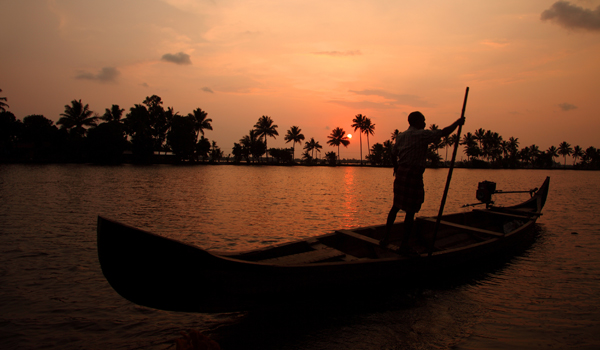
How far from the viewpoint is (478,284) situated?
5492 millimetres

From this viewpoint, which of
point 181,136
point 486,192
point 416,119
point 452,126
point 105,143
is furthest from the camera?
point 181,136

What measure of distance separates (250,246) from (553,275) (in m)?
6.54

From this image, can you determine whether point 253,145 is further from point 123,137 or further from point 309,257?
point 309,257

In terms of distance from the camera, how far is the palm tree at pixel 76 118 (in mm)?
59766

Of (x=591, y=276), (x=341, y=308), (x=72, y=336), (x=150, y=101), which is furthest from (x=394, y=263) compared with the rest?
(x=150, y=101)

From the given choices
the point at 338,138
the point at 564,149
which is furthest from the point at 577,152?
the point at 338,138

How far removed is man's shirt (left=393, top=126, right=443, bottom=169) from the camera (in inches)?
168

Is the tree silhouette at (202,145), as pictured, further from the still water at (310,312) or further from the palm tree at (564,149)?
the palm tree at (564,149)

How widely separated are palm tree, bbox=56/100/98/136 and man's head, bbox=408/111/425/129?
71410 millimetres

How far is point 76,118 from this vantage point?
60.6 meters

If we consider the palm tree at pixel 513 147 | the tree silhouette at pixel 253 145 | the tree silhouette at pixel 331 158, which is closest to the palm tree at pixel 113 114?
the tree silhouette at pixel 253 145

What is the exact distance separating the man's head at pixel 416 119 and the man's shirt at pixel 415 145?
4.9 inches

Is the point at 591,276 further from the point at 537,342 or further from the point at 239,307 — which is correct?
the point at 239,307

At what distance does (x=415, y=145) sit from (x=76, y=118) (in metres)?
73.3
